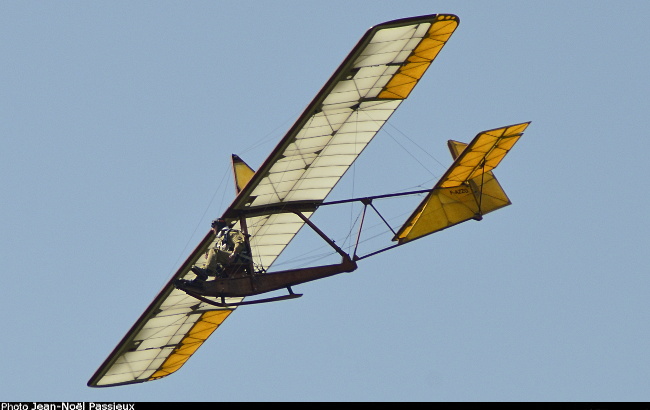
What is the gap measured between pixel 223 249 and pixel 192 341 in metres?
7.31

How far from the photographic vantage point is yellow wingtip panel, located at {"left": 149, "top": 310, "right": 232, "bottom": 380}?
36438 millimetres

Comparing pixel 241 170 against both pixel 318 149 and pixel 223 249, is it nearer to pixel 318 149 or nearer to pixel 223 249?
pixel 318 149

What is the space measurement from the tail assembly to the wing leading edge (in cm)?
296

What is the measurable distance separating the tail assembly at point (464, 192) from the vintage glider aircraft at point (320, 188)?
1.0 inches

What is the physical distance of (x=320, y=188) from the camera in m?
32.1

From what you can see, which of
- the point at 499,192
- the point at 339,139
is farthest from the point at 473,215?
the point at 339,139

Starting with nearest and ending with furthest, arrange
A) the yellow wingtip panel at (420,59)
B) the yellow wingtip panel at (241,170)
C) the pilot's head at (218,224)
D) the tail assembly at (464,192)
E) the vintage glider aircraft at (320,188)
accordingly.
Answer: the yellow wingtip panel at (420,59), the vintage glider aircraft at (320,188), the pilot's head at (218,224), the yellow wingtip panel at (241,170), the tail assembly at (464,192)

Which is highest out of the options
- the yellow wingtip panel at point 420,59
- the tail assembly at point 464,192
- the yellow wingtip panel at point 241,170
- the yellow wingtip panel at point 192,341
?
the yellow wingtip panel at point 420,59

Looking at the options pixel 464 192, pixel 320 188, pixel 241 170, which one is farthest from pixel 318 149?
pixel 464 192

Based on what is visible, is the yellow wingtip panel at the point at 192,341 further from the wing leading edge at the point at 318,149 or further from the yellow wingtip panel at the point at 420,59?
the yellow wingtip panel at the point at 420,59

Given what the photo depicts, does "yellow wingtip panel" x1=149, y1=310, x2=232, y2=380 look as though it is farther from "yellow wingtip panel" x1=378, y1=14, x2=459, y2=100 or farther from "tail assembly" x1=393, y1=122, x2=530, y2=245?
"yellow wingtip panel" x1=378, y1=14, x2=459, y2=100

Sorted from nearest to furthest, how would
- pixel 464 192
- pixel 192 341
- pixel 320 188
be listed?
pixel 320 188 → pixel 464 192 → pixel 192 341

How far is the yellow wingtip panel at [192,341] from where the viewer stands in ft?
120

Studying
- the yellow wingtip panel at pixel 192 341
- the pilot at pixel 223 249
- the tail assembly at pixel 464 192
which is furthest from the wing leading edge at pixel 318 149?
the tail assembly at pixel 464 192
